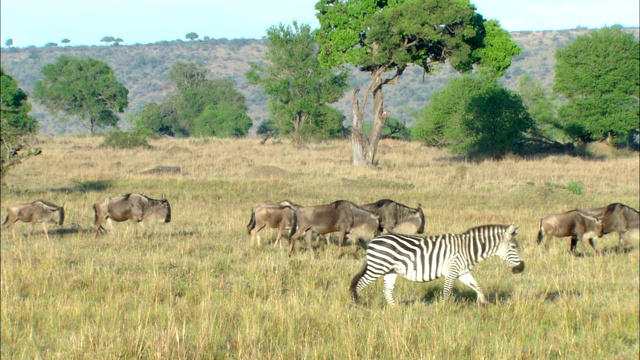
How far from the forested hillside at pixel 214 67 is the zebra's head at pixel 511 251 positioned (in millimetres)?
103651

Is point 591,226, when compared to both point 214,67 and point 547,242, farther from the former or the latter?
point 214,67

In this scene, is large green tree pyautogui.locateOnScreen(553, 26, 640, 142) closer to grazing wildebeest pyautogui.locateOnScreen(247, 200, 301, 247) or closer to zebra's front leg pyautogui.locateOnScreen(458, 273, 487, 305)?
grazing wildebeest pyautogui.locateOnScreen(247, 200, 301, 247)

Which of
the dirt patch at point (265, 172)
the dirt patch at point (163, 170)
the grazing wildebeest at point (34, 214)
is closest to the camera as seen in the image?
the grazing wildebeest at point (34, 214)

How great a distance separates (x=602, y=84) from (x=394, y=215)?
35.3m

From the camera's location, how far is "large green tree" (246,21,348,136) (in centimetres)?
5666

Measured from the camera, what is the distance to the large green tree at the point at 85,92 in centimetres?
7494

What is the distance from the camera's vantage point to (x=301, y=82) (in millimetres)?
57031

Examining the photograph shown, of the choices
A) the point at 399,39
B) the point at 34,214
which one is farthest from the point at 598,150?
the point at 34,214

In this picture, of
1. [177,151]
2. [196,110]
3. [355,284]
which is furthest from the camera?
[196,110]

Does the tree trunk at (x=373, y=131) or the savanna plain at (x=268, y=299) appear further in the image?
the tree trunk at (x=373, y=131)

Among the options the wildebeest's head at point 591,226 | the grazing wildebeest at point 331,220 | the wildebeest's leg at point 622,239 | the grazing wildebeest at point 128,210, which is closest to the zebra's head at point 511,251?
the grazing wildebeest at point 331,220

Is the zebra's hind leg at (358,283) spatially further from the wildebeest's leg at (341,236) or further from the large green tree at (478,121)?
the large green tree at (478,121)

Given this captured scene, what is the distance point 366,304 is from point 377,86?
86.0ft

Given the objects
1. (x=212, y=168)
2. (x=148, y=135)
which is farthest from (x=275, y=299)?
(x=148, y=135)
